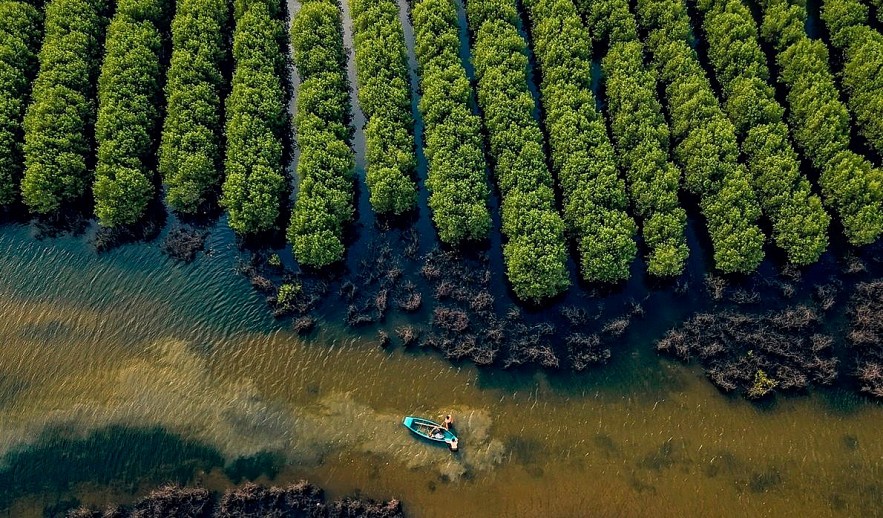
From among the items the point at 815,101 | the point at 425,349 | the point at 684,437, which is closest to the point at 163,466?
the point at 425,349

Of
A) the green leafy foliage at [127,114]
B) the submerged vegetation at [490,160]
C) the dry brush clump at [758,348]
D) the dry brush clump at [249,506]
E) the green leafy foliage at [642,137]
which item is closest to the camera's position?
the dry brush clump at [249,506]

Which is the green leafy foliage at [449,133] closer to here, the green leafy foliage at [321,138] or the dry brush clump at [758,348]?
the green leafy foliage at [321,138]

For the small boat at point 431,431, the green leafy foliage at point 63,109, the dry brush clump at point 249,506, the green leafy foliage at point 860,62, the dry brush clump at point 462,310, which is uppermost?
the green leafy foliage at point 860,62

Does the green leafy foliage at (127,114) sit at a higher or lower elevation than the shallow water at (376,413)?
higher

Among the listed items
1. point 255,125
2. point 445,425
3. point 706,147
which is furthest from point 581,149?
point 255,125

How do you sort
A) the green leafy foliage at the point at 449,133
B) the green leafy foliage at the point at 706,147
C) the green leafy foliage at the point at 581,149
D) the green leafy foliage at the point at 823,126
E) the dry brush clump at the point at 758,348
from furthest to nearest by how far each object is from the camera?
the green leafy foliage at the point at 449,133, the green leafy foliage at the point at 823,126, the green leafy foliage at the point at 706,147, the green leafy foliage at the point at 581,149, the dry brush clump at the point at 758,348

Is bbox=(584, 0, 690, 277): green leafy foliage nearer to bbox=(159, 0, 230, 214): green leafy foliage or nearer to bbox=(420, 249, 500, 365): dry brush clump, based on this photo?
bbox=(420, 249, 500, 365): dry brush clump

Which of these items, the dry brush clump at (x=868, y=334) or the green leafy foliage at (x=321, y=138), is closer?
the dry brush clump at (x=868, y=334)

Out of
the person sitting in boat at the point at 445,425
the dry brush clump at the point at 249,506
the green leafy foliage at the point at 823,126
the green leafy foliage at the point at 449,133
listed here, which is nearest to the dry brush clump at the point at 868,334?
the green leafy foliage at the point at 823,126
